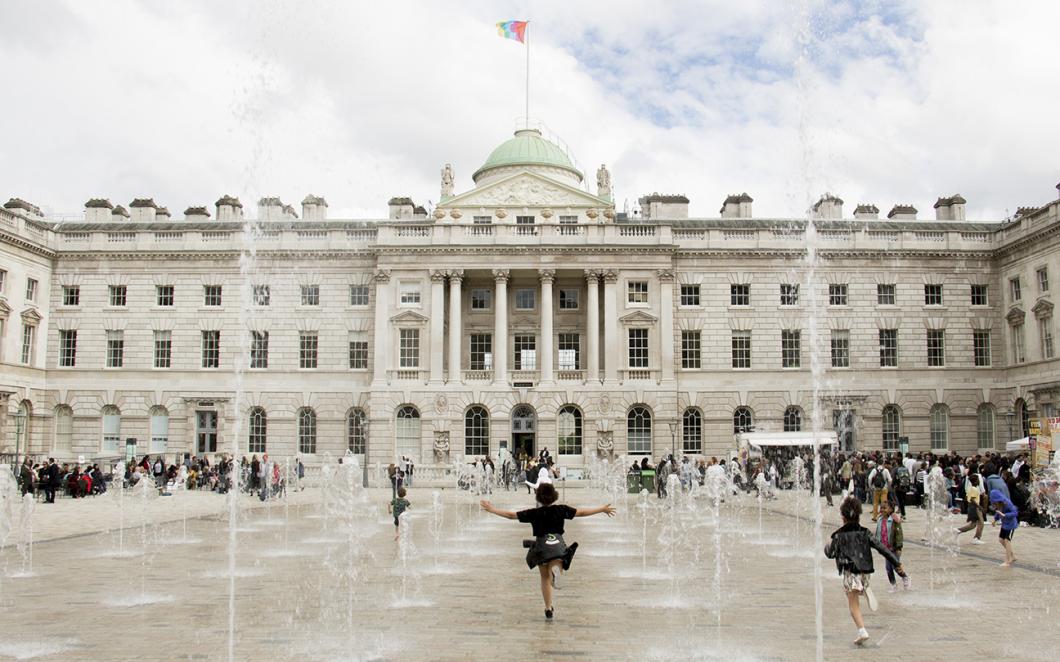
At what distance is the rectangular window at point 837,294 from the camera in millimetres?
54406

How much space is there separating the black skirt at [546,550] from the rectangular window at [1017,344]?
1873 inches

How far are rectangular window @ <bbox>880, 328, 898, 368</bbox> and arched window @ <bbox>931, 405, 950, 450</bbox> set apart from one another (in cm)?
343

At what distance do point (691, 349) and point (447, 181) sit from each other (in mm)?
17542

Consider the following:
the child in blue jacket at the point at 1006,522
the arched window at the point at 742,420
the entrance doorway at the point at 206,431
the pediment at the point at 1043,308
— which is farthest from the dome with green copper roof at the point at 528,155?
the child in blue jacket at the point at 1006,522

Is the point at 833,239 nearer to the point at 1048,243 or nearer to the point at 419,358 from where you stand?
the point at 1048,243

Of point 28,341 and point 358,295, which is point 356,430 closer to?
point 358,295

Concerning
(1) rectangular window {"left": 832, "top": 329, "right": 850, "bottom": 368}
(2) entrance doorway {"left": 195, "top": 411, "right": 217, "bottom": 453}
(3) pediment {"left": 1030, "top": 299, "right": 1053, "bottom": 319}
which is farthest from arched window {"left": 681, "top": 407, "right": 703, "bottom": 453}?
(2) entrance doorway {"left": 195, "top": 411, "right": 217, "bottom": 453}

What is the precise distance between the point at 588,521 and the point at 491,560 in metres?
10.0

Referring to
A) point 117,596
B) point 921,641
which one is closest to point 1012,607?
point 921,641

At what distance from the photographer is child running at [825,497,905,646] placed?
10953 mm

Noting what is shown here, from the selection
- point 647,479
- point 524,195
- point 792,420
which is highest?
point 524,195

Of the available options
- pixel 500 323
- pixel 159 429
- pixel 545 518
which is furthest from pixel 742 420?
pixel 545 518

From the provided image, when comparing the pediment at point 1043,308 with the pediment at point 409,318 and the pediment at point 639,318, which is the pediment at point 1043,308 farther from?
the pediment at point 409,318

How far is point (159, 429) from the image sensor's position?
54562mm
